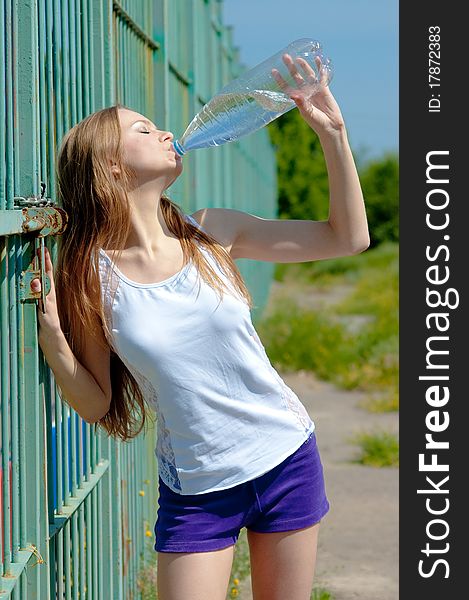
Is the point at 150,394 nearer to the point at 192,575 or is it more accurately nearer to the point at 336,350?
the point at 192,575

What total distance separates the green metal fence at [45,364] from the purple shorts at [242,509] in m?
0.33

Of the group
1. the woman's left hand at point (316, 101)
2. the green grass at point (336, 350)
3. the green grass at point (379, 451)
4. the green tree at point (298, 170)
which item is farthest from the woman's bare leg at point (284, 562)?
the green tree at point (298, 170)

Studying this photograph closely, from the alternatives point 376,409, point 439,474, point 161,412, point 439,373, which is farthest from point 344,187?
point 376,409

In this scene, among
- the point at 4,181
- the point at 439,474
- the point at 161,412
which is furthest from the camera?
the point at 439,474

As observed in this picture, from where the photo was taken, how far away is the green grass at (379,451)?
8578mm

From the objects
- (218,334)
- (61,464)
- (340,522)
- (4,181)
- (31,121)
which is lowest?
(340,522)

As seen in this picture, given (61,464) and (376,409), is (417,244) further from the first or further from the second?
(61,464)

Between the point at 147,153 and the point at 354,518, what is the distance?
15.2ft

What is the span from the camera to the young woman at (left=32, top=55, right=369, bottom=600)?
2.96 m

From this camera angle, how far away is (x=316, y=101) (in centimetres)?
328

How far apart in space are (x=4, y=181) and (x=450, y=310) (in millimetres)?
5431

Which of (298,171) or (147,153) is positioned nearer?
(147,153)

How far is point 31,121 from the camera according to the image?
2.81 metres

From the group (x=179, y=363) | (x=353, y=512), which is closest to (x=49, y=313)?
(x=179, y=363)
